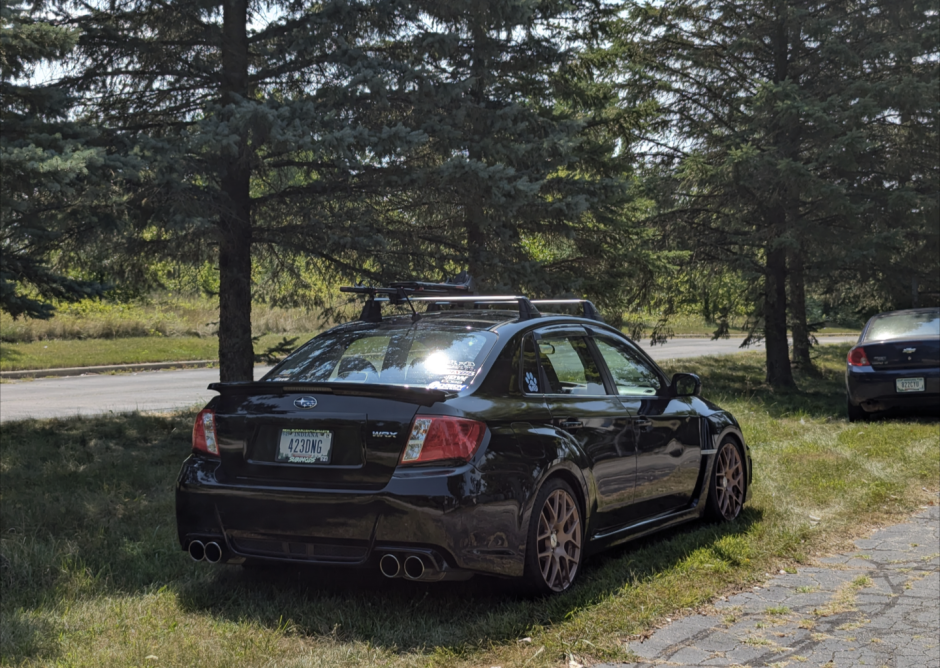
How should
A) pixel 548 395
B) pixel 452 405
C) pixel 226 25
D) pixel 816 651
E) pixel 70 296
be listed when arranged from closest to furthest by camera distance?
pixel 816 651, pixel 452 405, pixel 548 395, pixel 70 296, pixel 226 25

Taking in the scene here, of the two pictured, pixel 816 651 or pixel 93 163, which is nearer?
pixel 816 651

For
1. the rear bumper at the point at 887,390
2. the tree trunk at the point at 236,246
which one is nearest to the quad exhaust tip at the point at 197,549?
the tree trunk at the point at 236,246

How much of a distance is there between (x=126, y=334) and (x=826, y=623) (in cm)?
2721

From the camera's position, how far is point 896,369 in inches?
503

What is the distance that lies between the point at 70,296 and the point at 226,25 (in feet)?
11.5

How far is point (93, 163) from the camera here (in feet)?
27.3

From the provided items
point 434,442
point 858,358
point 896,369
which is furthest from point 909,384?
point 434,442

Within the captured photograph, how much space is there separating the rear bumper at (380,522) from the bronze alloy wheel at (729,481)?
103 inches

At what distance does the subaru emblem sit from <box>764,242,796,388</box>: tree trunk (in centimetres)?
1498

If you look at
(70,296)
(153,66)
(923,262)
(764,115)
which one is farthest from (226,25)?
(923,262)

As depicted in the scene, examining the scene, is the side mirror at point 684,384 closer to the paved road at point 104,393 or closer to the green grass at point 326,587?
the green grass at point 326,587

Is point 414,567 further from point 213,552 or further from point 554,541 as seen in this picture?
point 213,552

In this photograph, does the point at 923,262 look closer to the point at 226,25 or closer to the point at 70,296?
the point at 226,25

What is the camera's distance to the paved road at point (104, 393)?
47.9 ft
